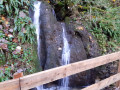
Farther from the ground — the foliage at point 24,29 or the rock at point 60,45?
the foliage at point 24,29

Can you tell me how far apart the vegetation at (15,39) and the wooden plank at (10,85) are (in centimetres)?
155

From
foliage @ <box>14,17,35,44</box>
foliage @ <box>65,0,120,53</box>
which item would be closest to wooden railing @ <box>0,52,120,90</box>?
foliage @ <box>14,17,35,44</box>

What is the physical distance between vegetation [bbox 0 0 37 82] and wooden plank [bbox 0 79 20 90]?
5.10 feet

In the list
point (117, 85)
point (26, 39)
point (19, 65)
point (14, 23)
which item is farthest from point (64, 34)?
point (117, 85)

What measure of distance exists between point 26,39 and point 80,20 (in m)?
2.86

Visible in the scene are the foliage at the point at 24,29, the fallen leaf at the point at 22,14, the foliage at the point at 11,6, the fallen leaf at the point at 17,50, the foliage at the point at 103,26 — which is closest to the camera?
the fallen leaf at the point at 17,50

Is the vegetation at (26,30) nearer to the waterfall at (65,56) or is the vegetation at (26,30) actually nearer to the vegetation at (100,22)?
the vegetation at (100,22)

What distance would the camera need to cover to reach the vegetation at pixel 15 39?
3.11 m

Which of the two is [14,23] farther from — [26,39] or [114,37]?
→ [114,37]

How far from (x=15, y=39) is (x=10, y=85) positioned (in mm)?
2465

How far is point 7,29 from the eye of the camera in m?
3.65

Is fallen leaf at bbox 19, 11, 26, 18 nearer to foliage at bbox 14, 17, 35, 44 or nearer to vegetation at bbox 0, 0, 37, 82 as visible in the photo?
vegetation at bbox 0, 0, 37, 82

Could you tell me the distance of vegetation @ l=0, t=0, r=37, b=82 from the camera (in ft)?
A: 10.2

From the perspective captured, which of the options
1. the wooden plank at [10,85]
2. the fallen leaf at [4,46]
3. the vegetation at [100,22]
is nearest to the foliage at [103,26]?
the vegetation at [100,22]
